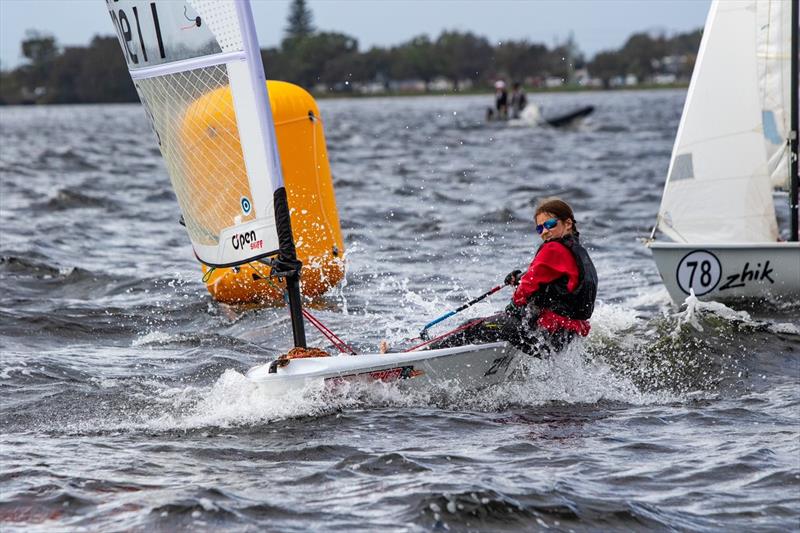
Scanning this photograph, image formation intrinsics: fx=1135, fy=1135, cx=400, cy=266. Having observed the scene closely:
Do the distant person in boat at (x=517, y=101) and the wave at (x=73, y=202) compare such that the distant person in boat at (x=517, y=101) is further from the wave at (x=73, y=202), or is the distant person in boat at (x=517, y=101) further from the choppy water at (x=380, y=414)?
the choppy water at (x=380, y=414)

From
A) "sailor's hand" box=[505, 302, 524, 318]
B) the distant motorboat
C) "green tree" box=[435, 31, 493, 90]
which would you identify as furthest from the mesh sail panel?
"green tree" box=[435, 31, 493, 90]

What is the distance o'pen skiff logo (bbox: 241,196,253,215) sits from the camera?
629 cm

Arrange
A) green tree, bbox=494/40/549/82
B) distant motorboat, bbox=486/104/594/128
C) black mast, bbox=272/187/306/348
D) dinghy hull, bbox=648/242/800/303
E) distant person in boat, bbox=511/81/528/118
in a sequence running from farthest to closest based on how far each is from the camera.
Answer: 1. green tree, bbox=494/40/549/82
2. distant person in boat, bbox=511/81/528/118
3. distant motorboat, bbox=486/104/594/128
4. dinghy hull, bbox=648/242/800/303
5. black mast, bbox=272/187/306/348

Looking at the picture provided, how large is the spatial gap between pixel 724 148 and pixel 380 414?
14.0ft

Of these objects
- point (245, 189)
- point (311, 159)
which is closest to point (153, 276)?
point (311, 159)

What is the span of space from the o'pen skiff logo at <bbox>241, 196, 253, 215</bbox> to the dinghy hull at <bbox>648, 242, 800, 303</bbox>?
3705 mm

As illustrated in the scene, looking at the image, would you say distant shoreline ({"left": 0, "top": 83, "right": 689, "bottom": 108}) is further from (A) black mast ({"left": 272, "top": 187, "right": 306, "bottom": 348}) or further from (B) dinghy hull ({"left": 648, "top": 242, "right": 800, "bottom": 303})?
(A) black mast ({"left": 272, "top": 187, "right": 306, "bottom": 348})

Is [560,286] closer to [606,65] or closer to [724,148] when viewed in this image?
[724,148]

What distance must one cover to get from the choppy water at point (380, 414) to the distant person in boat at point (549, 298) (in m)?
0.21

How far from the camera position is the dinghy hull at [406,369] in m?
6.25

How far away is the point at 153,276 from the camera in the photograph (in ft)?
37.1

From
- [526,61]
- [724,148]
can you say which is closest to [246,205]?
[724,148]

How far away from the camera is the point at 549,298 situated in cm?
655

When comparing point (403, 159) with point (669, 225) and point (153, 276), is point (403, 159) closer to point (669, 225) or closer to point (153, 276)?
point (153, 276)
